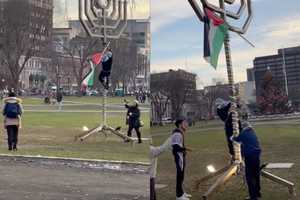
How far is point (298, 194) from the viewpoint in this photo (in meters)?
2.44

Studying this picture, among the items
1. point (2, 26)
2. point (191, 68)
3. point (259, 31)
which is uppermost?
point (2, 26)

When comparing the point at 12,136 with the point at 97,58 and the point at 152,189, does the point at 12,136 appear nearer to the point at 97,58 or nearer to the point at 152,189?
the point at 97,58

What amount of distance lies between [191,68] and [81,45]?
1419mm

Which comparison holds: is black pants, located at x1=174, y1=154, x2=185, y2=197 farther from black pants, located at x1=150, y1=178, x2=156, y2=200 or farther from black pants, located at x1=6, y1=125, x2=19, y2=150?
black pants, located at x1=6, y1=125, x2=19, y2=150

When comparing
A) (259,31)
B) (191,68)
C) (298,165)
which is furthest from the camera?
(298,165)

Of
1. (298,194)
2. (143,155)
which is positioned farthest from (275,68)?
(143,155)

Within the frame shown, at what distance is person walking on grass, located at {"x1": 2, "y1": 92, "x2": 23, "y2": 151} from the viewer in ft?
12.4

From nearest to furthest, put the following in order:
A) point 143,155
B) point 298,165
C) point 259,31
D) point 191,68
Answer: point 191,68
point 259,31
point 298,165
point 143,155

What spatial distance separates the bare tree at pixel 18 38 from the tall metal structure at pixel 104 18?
0.37m

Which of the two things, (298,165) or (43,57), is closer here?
(298,165)

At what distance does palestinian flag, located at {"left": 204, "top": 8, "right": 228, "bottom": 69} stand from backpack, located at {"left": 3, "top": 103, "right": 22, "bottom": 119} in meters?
2.20

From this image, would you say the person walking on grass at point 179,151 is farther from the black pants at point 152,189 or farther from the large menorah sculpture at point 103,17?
the large menorah sculpture at point 103,17

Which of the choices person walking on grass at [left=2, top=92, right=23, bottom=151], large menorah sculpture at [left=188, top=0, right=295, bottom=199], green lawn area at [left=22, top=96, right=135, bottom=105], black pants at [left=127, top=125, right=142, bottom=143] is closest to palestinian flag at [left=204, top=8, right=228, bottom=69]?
large menorah sculpture at [left=188, top=0, right=295, bottom=199]

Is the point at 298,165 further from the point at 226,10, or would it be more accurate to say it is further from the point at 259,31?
the point at 226,10
